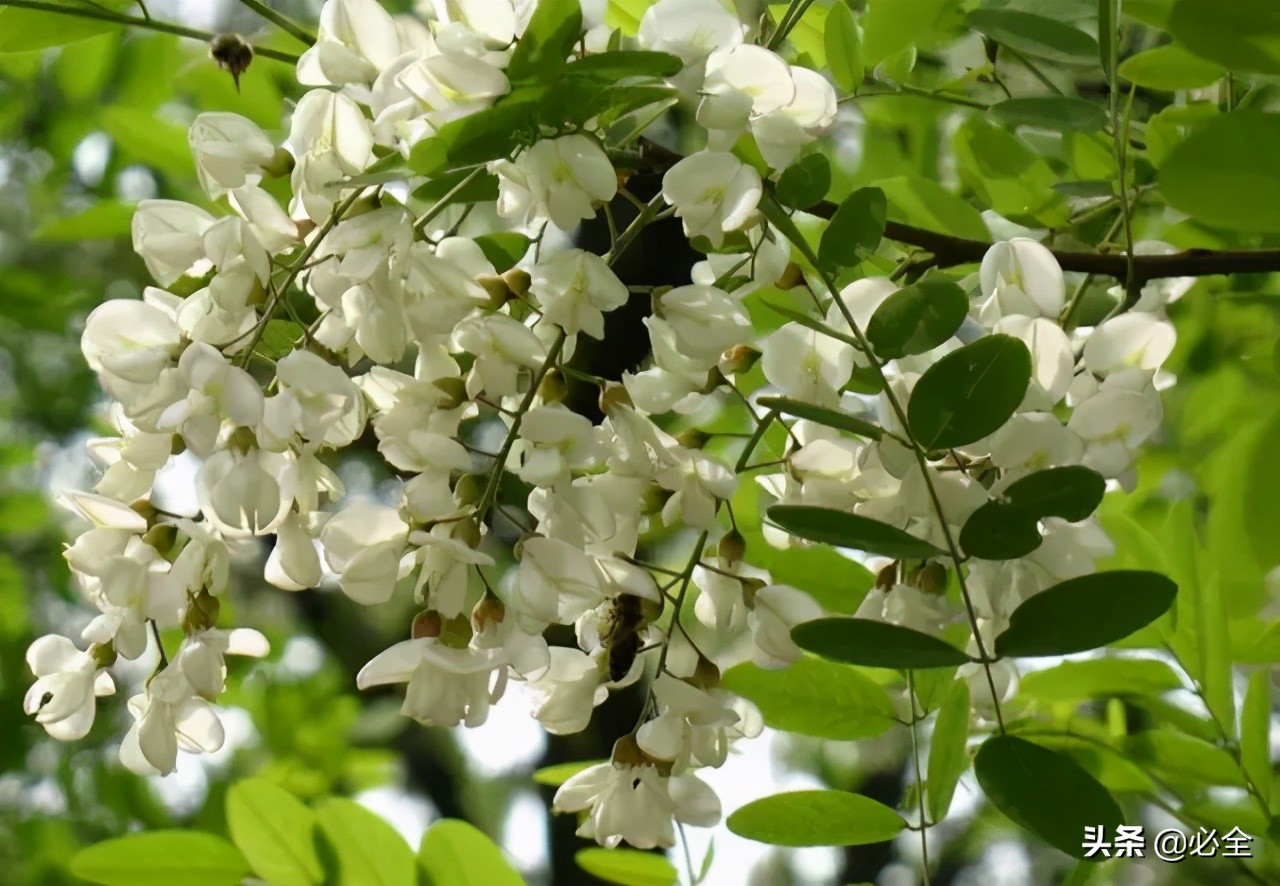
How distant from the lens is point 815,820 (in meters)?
0.53

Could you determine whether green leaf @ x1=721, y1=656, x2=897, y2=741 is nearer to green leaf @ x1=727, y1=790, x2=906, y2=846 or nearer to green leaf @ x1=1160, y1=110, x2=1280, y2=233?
green leaf @ x1=727, y1=790, x2=906, y2=846

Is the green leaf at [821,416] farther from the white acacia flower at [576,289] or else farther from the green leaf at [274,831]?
the green leaf at [274,831]

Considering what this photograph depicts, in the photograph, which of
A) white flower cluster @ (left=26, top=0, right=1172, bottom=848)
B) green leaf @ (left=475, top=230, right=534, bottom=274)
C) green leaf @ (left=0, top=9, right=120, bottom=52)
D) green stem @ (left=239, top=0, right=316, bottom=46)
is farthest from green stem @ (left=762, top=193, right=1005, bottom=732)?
green leaf @ (left=0, top=9, right=120, bottom=52)

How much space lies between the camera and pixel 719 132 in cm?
39

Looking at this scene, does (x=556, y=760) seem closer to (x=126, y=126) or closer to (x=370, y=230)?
(x=126, y=126)

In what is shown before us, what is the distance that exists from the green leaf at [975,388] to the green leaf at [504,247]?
6.8 inches

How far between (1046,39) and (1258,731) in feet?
1.21

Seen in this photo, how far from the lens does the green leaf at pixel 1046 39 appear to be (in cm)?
50

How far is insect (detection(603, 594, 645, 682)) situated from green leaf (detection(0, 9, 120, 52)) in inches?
13.5

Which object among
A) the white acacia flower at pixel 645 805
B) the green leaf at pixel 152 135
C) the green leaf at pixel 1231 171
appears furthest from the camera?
the green leaf at pixel 152 135

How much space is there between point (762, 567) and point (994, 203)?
0.23 metres

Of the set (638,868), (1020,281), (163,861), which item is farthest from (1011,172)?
(163,861)

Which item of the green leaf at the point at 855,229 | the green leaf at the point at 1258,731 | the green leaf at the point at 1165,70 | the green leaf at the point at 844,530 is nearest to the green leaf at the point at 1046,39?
the green leaf at the point at 1165,70

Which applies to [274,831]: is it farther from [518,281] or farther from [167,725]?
[518,281]
